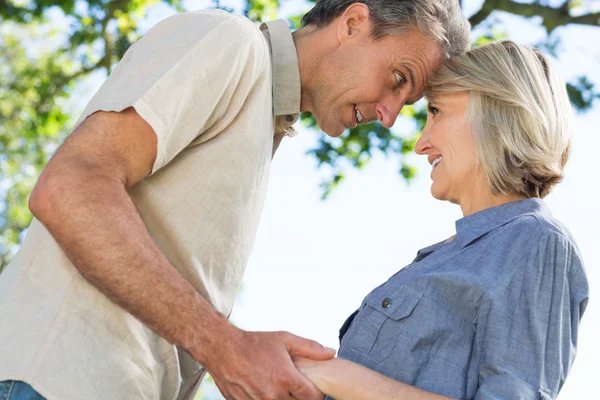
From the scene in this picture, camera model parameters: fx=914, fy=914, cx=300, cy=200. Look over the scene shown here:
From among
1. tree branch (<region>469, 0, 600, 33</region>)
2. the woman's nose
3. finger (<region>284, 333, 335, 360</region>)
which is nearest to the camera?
finger (<region>284, 333, 335, 360</region>)

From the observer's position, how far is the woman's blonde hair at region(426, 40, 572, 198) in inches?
110

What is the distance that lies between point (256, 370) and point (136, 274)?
1.29 feet

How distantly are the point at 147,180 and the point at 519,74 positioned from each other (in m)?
1.21

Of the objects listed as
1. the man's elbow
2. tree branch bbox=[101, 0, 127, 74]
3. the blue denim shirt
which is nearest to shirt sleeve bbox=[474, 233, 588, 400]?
the blue denim shirt

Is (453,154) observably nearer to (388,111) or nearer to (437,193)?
(437,193)

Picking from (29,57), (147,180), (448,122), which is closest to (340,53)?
(448,122)

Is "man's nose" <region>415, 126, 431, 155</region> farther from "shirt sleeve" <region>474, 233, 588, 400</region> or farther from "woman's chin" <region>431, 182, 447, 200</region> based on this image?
"shirt sleeve" <region>474, 233, 588, 400</region>

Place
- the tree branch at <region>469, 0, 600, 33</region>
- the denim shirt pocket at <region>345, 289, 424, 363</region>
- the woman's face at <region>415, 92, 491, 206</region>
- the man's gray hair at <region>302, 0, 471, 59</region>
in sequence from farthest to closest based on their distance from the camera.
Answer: the tree branch at <region>469, 0, 600, 33</region>, the man's gray hair at <region>302, 0, 471, 59</region>, the woman's face at <region>415, 92, 491, 206</region>, the denim shirt pocket at <region>345, 289, 424, 363</region>

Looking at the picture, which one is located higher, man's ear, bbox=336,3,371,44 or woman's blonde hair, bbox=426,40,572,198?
man's ear, bbox=336,3,371,44

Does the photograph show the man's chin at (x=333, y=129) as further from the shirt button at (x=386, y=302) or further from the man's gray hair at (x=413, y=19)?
the shirt button at (x=386, y=302)

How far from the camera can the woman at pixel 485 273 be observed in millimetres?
2406

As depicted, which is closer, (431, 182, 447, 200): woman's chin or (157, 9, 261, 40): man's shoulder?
(157, 9, 261, 40): man's shoulder

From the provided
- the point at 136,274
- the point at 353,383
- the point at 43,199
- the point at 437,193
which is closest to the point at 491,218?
the point at 437,193

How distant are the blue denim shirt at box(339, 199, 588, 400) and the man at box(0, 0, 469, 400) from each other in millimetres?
248
